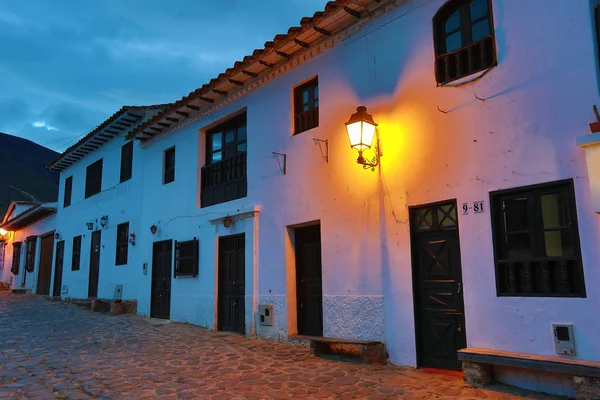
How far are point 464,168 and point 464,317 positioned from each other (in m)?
1.87

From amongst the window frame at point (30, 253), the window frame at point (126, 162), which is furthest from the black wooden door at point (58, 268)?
the window frame at point (126, 162)

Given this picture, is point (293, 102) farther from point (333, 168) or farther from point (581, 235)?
point (581, 235)

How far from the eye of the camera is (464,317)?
228 inches

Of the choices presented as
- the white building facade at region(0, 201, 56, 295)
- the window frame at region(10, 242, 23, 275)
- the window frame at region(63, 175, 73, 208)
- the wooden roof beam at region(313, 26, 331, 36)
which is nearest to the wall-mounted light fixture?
the wooden roof beam at region(313, 26, 331, 36)

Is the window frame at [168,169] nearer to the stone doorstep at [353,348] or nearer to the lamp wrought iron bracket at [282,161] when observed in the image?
the lamp wrought iron bracket at [282,161]

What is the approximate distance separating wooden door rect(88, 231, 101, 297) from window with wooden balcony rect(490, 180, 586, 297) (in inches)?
546

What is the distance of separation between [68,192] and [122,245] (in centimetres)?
692

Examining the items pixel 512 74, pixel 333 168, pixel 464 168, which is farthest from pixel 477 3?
pixel 333 168

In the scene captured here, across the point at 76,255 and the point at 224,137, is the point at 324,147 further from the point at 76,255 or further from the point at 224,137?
the point at 76,255

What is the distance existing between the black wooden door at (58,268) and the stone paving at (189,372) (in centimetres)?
961

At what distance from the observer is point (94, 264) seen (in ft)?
53.1

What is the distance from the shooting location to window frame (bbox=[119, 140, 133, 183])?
14.7 metres

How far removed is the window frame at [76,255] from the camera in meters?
17.4

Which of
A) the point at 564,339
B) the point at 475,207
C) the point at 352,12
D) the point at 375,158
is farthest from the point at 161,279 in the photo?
the point at 564,339
